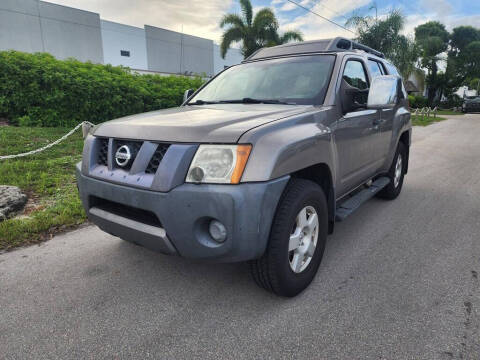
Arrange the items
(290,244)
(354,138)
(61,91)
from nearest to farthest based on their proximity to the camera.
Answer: (290,244), (354,138), (61,91)

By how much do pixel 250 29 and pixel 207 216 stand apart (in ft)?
77.1

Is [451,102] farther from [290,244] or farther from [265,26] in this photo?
[290,244]

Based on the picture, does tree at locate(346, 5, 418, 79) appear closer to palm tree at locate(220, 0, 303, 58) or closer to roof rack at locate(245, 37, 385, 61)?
palm tree at locate(220, 0, 303, 58)

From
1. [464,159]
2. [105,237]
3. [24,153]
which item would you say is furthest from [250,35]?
[105,237]

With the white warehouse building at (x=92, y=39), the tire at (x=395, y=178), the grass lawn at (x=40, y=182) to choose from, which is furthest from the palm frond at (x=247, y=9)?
the tire at (x=395, y=178)

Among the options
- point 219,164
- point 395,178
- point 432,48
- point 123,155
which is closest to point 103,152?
point 123,155

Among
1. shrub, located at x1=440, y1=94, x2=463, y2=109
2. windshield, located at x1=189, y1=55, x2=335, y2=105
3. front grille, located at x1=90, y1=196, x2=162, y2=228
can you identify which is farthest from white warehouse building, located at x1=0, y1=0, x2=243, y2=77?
shrub, located at x1=440, y1=94, x2=463, y2=109

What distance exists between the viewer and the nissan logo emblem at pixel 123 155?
221 centimetres

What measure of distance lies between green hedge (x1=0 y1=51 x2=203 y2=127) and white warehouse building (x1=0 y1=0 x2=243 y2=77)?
14999 mm

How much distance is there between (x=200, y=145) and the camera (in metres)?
1.98

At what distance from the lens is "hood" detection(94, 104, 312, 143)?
1988mm

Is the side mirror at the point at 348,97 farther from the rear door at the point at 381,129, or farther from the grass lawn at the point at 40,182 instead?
the grass lawn at the point at 40,182

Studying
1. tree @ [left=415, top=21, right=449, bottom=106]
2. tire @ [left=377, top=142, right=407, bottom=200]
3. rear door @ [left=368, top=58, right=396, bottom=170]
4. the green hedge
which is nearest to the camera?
rear door @ [left=368, top=58, right=396, bottom=170]

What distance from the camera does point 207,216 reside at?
1897mm
